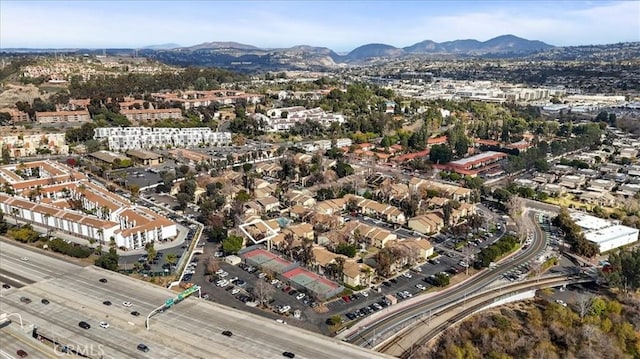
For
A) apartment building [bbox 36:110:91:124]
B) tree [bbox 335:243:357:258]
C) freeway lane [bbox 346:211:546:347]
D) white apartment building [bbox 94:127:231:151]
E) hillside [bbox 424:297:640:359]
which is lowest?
freeway lane [bbox 346:211:546:347]

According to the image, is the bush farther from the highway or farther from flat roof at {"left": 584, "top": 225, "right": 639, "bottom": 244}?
flat roof at {"left": 584, "top": 225, "right": 639, "bottom": 244}

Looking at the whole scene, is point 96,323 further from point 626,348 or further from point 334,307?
point 626,348

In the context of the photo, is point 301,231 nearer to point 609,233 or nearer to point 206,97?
point 609,233

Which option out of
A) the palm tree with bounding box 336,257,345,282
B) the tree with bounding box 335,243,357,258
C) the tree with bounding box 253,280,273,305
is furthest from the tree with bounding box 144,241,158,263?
the tree with bounding box 335,243,357,258

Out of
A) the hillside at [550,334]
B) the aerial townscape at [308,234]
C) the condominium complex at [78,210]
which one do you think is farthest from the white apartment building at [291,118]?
the hillside at [550,334]

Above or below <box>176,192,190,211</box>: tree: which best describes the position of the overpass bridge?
below

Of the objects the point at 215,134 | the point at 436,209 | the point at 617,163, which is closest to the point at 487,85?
the point at 617,163

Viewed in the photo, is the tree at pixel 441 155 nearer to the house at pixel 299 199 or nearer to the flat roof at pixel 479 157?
the flat roof at pixel 479 157
